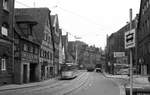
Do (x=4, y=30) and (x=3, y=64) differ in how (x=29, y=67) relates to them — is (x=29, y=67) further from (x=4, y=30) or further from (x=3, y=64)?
(x=4, y=30)

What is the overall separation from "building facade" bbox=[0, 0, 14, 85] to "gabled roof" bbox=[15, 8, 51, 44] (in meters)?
13.6

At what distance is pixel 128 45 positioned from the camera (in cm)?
754

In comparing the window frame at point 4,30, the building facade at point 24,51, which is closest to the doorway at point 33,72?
the building facade at point 24,51

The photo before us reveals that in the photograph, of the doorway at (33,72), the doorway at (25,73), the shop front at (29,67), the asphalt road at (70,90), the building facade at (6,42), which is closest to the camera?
the asphalt road at (70,90)

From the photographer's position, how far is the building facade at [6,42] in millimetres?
28812

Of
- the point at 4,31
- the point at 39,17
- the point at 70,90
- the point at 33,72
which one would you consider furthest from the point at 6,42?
the point at 39,17

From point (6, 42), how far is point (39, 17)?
1795 cm

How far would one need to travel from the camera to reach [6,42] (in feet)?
98.2

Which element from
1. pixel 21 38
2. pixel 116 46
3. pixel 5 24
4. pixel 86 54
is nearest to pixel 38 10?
pixel 21 38

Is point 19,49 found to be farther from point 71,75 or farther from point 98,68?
point 98,68

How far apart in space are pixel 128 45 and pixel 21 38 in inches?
1086

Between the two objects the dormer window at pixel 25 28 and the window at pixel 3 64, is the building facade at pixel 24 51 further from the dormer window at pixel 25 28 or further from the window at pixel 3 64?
the window at pixel 3 64

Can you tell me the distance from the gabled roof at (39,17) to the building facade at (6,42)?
13.6 meters

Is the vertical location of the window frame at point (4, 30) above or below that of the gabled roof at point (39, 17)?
below
